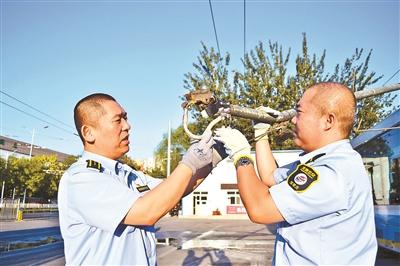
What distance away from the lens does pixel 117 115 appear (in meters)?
2.61

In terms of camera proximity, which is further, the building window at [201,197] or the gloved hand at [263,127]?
the building window at [201,197]

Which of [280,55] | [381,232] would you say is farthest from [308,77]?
[381,232]

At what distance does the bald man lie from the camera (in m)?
2.12

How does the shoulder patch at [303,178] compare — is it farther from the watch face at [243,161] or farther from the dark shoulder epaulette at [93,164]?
the dark shoulder epaulette at [93,164]

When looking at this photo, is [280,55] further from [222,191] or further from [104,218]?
[104,218]

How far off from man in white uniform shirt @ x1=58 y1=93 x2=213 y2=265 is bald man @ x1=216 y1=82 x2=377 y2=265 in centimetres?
50

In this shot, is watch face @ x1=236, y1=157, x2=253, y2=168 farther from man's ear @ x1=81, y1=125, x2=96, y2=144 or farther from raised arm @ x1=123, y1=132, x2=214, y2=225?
man's ear @ x1=81, y1=125, x2=96, y2=144

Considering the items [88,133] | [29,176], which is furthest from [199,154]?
[29,176]

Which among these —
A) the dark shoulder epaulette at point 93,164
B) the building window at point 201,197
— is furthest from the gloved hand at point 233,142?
the building window at point 201,197

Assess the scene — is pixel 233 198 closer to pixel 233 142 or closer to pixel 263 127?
pixel 263 127

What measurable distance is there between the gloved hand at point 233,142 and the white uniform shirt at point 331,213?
20.8 inches

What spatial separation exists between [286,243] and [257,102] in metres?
24.4

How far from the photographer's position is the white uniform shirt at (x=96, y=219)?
85.3 inches

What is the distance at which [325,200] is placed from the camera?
82.3 inches
